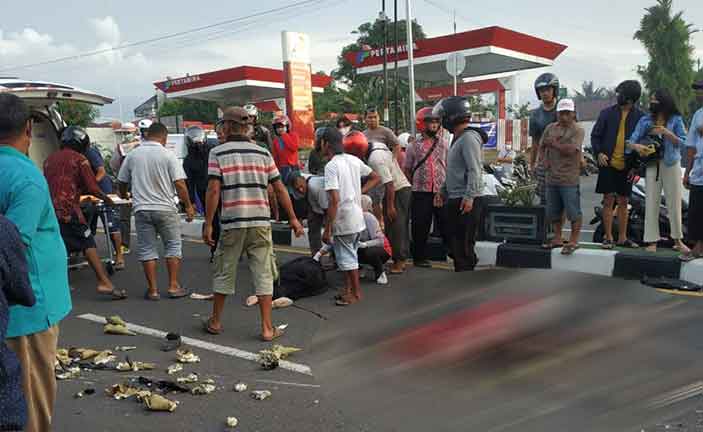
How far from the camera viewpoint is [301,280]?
645 cm

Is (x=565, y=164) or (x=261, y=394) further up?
(x=565, y=164)

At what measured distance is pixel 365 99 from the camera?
1500 inches

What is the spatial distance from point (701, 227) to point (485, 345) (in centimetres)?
625

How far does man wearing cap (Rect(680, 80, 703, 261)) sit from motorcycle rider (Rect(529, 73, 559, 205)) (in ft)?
4.46

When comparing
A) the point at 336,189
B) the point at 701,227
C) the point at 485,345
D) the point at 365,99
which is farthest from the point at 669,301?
the point at 365,99

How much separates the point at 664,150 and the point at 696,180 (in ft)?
1.45

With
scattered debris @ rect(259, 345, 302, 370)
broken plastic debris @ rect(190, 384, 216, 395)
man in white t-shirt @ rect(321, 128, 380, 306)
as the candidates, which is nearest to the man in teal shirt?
broken plastic debris @ rect(190, 384, 216, 395)

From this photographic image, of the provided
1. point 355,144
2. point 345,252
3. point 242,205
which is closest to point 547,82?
point 355,144

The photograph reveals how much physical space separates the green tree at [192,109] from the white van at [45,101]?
64252 mm

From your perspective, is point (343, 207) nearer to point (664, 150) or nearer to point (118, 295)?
point (118, 295)

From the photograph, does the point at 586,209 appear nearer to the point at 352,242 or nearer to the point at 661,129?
the point at 661,129

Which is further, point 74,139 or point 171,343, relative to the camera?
point 74,139

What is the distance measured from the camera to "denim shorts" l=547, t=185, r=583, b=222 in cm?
678

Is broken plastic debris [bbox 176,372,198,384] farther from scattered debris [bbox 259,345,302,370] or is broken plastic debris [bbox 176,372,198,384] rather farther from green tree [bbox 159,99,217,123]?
green tree [bbox 159,99,217,123]
